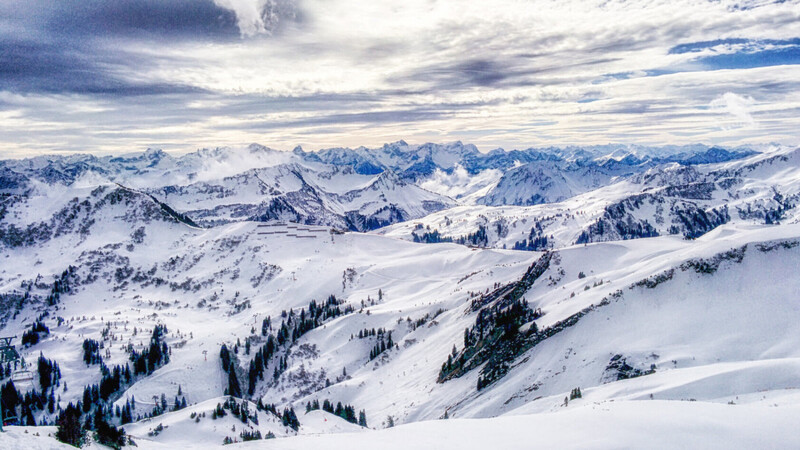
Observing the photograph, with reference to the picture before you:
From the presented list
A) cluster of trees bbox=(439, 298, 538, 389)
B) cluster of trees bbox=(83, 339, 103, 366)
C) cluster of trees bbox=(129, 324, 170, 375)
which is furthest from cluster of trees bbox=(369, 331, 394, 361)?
cluster of trees bbox=(83, 339, 103, 366)

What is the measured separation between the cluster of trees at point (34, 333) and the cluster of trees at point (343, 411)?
474 feet

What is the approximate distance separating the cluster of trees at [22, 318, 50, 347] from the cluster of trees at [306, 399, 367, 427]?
144 meters

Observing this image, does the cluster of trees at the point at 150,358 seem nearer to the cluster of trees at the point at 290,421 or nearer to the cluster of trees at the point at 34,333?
the cluster of trees at the point at 34,333

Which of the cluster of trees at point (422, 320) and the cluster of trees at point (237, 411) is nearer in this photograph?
the cluster of trees at point (237, 411)

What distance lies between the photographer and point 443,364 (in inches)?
4313

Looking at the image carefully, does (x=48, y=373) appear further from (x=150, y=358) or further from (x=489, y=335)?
(x=489, y=335)

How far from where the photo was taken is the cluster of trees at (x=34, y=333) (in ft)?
594

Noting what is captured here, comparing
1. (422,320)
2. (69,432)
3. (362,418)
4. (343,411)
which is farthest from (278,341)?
(69,432)

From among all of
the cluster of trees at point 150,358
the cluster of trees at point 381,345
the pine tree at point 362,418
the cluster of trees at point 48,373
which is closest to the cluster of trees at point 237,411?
the pine tree at point 362,418

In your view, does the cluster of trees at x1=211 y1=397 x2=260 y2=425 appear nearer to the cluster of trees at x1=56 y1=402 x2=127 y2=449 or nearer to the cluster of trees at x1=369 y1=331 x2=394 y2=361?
the cluster of trees at x1=56 y1=402 x2=127 y2=449

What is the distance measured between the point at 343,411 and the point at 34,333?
539 feet

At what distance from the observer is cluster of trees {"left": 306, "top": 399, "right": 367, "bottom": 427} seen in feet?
→ 330

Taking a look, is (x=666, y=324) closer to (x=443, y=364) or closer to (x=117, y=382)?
(x=443, y=364)

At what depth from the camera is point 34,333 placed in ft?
608
